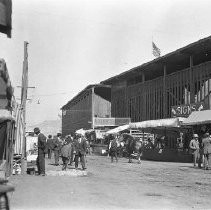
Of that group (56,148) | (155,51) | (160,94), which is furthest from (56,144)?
(155,51)

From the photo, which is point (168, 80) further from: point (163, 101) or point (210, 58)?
point (210, 58)

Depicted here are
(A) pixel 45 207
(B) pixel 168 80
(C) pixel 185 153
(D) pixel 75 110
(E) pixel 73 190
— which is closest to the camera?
(A) pixel 45 207

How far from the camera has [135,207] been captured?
9.84 m

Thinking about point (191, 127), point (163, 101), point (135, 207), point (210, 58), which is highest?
point (210, 58)

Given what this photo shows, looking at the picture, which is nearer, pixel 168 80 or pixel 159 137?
pixel 159 137

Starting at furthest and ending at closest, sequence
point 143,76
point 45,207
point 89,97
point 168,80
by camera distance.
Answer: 1. point 89,97
2. point 143,76
3. point 168,80
4. point 45,207

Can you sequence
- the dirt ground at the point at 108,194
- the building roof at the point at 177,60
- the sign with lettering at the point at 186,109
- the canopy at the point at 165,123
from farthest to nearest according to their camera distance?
1. the building roof at the point at 177,60
2. the sign with lettering at the point at 186,109
3. the canopy at the point at 165,123
4. the dirt ground at the point at 108,194

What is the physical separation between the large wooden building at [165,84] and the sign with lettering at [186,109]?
1.24 feet

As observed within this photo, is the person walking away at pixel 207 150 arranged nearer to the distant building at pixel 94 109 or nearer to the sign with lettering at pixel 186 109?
the sign with lettering at pixel 186 109

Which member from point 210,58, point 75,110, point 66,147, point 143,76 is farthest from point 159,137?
point 75,110

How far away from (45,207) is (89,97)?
5253 centimetres

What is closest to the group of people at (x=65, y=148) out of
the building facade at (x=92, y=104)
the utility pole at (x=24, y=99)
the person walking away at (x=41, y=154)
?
the person walking away at (x=41, y=154)

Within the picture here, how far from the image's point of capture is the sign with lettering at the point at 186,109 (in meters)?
32.3

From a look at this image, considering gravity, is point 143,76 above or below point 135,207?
above
